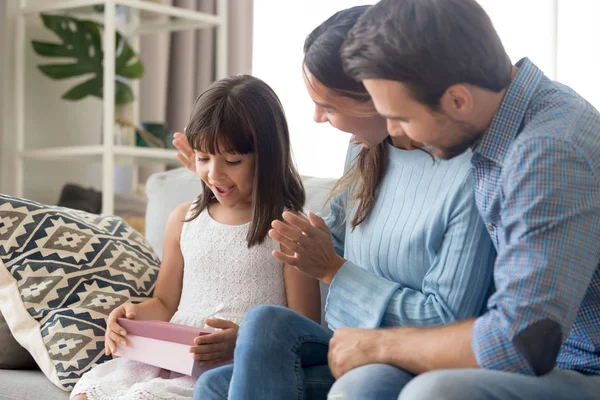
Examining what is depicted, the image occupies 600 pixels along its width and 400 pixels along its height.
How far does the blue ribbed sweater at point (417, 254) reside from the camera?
123cm

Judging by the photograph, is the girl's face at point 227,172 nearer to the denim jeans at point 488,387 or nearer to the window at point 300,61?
the denim jeans at point 488,387

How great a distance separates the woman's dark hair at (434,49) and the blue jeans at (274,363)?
0.42 m

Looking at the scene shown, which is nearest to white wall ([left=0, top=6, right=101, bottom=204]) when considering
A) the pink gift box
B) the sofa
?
the sofa

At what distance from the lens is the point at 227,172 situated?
5.29 ft

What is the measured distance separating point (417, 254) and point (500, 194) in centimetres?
26

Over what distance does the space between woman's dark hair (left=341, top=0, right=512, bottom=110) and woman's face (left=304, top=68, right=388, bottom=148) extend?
0.24 m

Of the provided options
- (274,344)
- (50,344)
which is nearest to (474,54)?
(274,344)

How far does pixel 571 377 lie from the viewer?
1.03 metres

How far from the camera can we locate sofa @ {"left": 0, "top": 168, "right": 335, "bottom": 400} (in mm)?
1577

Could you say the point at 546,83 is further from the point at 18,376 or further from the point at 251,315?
the point at 18,376

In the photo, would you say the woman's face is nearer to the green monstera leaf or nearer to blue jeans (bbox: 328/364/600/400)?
blue jeans (bbox: 328/364/600/400)

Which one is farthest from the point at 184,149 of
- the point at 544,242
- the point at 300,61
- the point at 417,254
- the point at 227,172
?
the point at 300,61

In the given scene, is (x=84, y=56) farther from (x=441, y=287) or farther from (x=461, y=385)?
(x=461, y=385)

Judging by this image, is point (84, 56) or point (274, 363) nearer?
point (274, 363)
